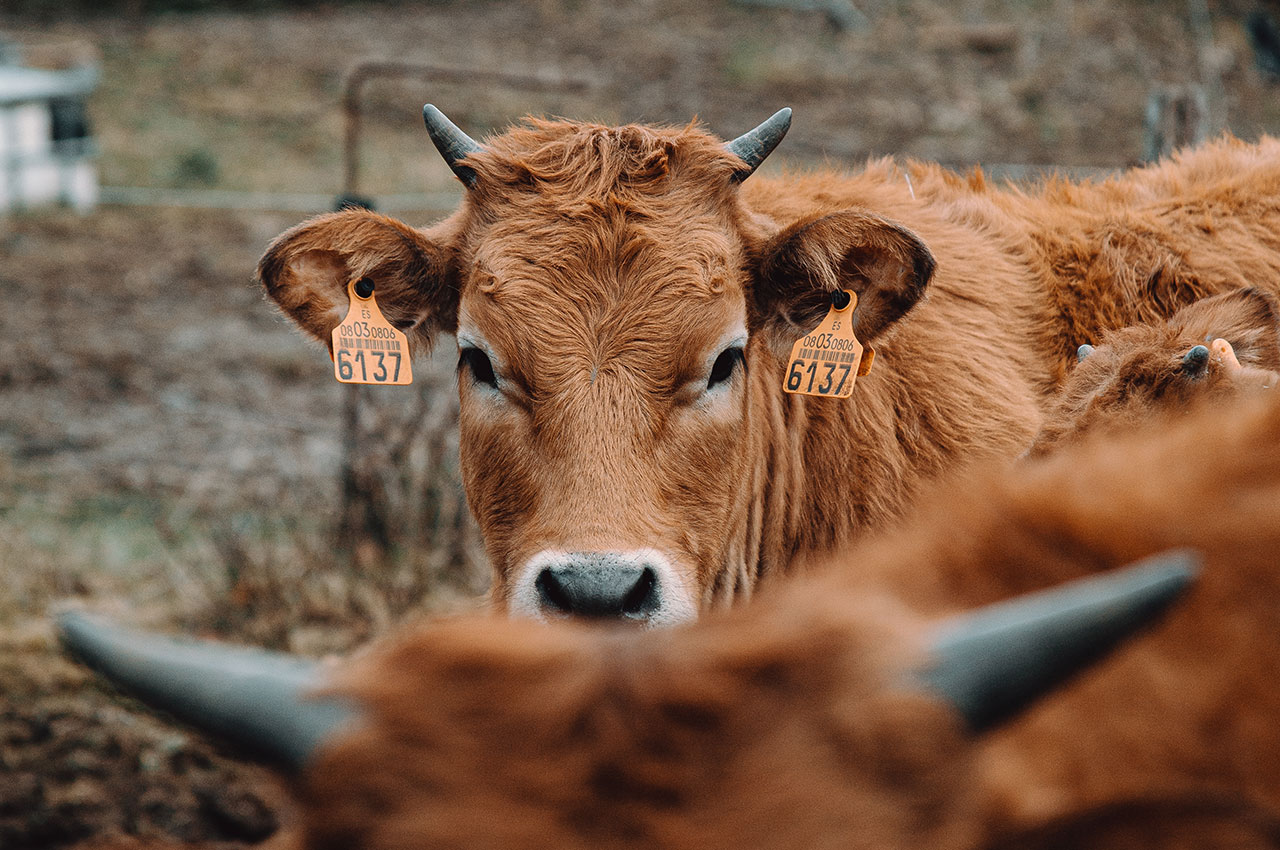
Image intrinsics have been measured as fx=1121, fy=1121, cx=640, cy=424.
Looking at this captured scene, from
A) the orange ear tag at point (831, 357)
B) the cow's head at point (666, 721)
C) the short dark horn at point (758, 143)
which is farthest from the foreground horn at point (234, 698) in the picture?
the short dark horn at point (758, 143)

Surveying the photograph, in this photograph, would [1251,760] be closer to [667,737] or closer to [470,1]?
[667,737]

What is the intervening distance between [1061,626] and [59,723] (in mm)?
4661

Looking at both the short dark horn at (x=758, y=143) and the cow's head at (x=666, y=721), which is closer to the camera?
the cow's head at (x=666, y=721)

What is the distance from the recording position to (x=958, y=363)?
3.87m

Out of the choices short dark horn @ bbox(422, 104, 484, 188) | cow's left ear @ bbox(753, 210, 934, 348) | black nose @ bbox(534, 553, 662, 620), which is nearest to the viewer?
black nose @ bbox(534, 553, 662, 620)

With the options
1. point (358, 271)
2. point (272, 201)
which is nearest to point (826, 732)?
point (358, 271)

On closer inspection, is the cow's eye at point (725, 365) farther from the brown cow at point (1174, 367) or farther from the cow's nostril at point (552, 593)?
the brown cow at point (1174, 367)

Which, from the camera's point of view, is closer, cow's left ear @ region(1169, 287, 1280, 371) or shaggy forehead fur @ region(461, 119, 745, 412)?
cow's left ear @ region(1169, 287, 1280, 371)

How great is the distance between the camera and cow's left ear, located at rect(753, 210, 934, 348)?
11.2ft

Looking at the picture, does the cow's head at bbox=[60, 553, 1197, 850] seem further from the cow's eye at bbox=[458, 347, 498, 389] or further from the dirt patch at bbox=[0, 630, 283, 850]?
the dirt patch at bbox=[0, 630, 283, 850]

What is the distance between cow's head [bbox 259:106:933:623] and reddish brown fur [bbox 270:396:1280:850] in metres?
1.70

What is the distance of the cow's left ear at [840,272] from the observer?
3.43m

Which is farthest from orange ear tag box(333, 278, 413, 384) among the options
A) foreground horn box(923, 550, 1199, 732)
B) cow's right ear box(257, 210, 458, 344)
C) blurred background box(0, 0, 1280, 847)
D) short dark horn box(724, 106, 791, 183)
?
foreground horn box(923, 550, 1199, 732)

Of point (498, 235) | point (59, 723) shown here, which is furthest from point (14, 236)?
point (498, 235)
